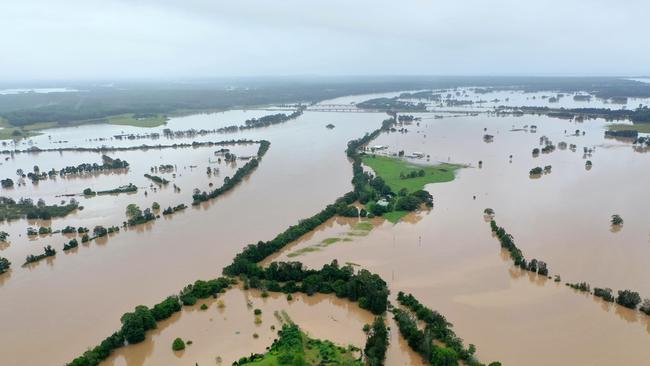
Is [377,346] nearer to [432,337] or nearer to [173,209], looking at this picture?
[432,337]

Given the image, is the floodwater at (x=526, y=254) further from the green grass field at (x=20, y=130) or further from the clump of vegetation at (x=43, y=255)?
the green grass field at (x=20, y=130)

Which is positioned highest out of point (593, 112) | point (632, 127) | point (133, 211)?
point (593, 112)

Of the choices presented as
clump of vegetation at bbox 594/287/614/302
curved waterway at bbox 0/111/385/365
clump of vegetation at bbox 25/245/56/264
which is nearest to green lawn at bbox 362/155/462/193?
curved waterway at bbox 0/111/385/365

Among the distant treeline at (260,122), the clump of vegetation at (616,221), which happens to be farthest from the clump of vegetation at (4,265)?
the distant treeline at (260,122)

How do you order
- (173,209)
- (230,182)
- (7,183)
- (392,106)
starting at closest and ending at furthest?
(173,209) < (230,182) < (7,183) < (392,106)

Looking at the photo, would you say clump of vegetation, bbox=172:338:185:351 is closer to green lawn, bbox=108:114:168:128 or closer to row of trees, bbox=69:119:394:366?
row of trees, bbox=69:119:394:366

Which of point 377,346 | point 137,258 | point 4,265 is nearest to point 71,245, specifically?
point 4,265

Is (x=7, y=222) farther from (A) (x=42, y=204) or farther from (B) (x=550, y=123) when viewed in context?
(B) (x=550, y=123)
